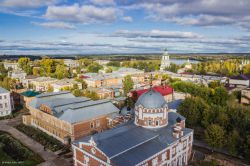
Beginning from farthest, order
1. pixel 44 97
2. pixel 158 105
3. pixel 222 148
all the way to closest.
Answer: pixel 44 97 < pixel 222 148 < pixel 158 105

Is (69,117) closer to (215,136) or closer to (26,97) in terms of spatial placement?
(215,136)

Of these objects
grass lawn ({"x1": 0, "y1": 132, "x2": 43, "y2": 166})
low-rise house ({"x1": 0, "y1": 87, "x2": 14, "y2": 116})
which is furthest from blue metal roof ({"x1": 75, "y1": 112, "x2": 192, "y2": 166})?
low-rise house ({"x1": 0, "y1": 87, "x2": 14, "y2": 116})

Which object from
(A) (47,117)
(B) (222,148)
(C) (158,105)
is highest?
(C) (158,105)

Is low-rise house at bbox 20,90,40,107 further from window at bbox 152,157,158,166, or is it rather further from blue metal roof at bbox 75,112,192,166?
window at bbox 152,157,158,166

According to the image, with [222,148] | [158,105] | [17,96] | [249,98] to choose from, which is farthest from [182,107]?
[17,96]

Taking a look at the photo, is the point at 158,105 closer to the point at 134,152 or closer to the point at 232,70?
the point at 134,152

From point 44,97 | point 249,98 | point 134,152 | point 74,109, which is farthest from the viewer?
point 249,98
